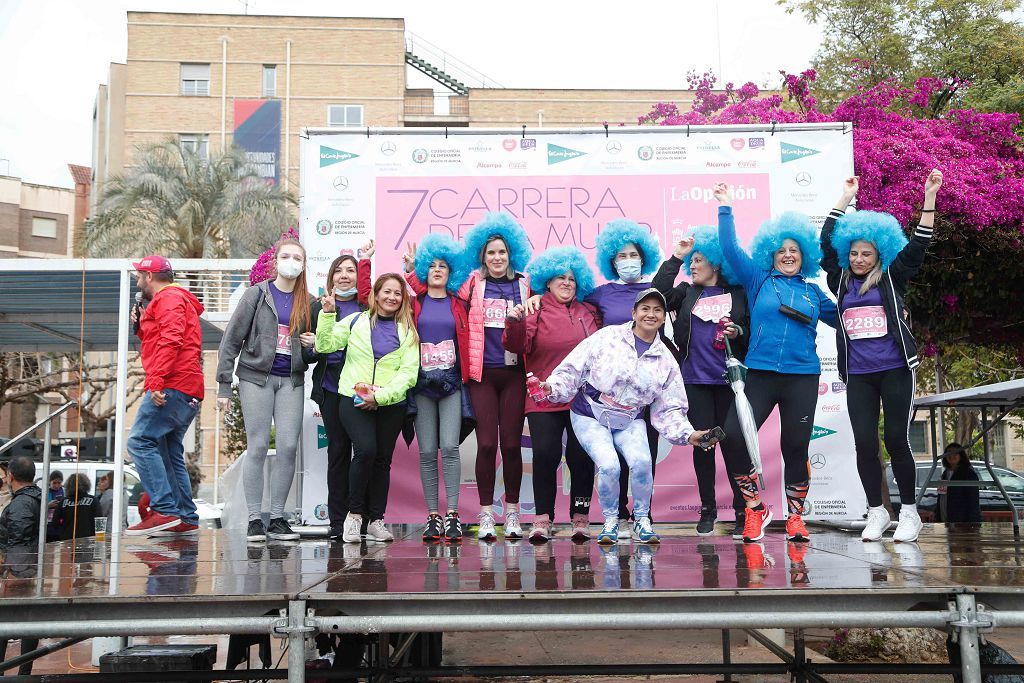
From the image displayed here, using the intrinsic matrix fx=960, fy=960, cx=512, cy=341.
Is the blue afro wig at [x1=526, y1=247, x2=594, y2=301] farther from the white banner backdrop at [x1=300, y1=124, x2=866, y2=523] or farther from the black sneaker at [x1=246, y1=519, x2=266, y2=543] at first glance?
the black sneaker at [x1=246, y1=519, x2=266, y2=543]

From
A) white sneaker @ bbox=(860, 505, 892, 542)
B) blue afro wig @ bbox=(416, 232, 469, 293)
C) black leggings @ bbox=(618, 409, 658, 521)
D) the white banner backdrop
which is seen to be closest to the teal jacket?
blue afro wig @ bbox=(416, 232, 469, 293)

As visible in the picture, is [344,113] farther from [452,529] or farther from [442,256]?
[452,529]

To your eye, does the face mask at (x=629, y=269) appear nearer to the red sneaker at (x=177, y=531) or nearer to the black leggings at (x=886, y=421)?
the black leggings at (x=886, y=421)

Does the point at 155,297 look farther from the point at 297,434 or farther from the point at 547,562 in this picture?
the point at 547,562

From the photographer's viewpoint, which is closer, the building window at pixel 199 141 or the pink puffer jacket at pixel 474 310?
the pink puffer jacket at pixel 474 310

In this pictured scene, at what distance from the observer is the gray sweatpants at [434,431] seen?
245 inches

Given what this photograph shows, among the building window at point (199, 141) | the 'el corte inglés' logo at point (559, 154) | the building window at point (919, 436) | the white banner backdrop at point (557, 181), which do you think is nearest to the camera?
the white banner backdrop at point (557, 181)

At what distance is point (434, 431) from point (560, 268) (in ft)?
4.38

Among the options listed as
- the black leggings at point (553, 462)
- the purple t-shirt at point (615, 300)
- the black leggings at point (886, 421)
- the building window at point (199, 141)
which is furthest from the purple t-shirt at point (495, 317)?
the building window at point (199, 141)

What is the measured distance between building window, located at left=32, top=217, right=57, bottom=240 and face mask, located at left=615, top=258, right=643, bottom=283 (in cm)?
4735

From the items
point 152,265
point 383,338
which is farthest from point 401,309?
A: point 152,265

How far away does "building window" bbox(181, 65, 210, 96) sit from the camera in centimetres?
3759

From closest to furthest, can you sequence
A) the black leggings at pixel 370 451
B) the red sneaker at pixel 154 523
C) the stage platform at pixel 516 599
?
1. the stage platform at pixel 516 599
2. the black leggings at pixel 370 451
3. the red sneaker at pixel 154 523

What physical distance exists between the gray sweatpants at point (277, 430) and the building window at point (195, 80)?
3431 cm
